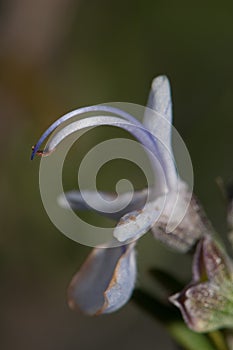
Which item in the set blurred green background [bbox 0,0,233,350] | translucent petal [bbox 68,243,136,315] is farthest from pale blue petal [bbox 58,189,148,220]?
blurred green background [bbox 0,0,233,350]

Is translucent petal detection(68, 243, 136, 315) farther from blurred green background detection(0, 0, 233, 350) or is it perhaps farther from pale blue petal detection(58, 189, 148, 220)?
blurred green background detection(0, 0, 233, 350)

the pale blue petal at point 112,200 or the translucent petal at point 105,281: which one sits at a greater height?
the pale blue petal at point 112,200

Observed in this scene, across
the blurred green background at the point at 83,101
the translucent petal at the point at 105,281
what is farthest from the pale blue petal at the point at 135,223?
the blurred green background at the point at 83,101

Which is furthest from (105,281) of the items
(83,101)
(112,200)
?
(83,101)

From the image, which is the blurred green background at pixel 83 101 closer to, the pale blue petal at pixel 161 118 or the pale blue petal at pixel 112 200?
the pale blue petal at pixel 112 200

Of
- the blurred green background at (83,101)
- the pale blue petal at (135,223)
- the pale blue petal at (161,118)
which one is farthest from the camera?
the blurred green background at (83,101)

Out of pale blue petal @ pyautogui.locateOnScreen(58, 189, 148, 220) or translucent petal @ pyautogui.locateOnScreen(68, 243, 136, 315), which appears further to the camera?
pale blue petal @ pyautogui.locateOnScreen(58, 189, 148, 220)

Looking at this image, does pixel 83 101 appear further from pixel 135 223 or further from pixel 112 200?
pixel 135 223
